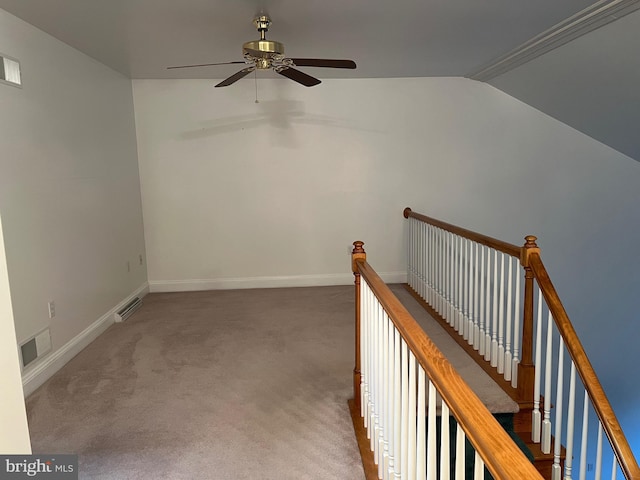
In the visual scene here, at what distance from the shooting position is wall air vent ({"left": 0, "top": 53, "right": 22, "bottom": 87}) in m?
2.75

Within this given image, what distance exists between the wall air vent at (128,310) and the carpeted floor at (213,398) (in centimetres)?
11

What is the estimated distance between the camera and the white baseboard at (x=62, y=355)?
292 cm

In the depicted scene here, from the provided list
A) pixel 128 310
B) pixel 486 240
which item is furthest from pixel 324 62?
pixel 128 310

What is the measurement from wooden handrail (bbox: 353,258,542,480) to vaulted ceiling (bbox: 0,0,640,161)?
7.50 feet

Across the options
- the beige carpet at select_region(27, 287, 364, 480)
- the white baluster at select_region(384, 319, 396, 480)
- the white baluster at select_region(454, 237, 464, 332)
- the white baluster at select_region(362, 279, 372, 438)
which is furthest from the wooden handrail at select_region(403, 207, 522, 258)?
the white baluster at select_region(384, 319, 396, 480)

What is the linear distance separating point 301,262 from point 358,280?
281 cm

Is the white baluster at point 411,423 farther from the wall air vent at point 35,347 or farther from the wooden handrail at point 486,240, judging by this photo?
the wall air vent at point 35,347

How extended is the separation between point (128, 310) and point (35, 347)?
1.40m

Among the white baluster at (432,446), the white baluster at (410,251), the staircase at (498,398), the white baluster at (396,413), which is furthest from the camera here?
the white baluster at (410,251)

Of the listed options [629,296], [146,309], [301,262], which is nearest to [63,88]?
[146,309]

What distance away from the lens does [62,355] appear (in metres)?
3.30

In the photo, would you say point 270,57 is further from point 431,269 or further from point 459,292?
point 431,269

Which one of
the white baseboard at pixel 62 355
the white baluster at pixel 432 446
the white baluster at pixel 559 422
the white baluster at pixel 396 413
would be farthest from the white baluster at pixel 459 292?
the white baseboard at pixel 62 355

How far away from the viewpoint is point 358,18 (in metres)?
3.11
